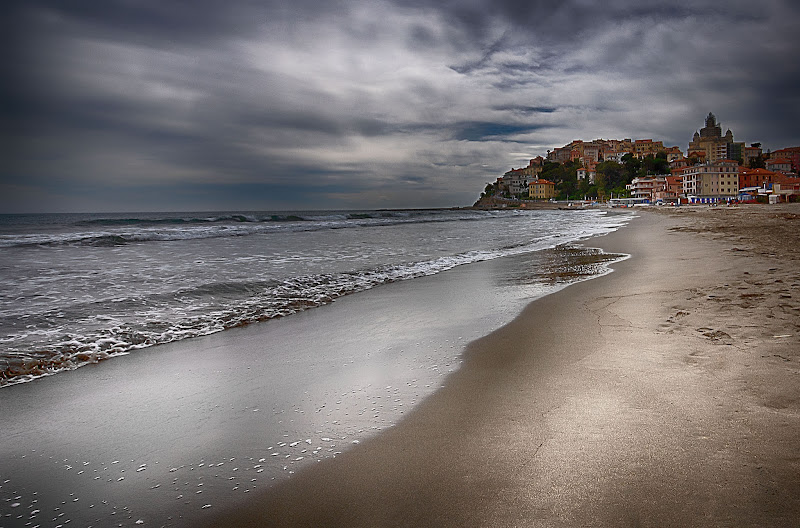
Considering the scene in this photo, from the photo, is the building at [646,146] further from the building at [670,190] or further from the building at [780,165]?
the building at [670,190]

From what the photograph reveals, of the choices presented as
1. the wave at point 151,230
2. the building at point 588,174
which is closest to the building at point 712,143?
the building at point 588,174

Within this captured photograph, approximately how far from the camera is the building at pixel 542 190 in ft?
484

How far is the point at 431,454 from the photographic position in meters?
2.12

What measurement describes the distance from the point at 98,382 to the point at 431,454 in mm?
2925

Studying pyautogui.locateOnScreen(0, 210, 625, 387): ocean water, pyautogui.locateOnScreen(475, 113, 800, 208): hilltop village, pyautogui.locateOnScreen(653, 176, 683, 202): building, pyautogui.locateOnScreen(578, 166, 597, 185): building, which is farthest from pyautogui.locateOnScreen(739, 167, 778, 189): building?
pyautogui.locateOnScreen(0, 210, 625, 387): ocean water

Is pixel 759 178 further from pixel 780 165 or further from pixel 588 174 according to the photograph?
pixel 588 174

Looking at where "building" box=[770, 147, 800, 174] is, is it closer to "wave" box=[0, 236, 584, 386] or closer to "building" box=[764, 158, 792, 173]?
"building" box=[764, 158, 792, 173]

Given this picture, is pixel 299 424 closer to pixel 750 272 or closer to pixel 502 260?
pixel 750 272

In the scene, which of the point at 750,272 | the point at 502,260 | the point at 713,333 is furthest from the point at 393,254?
the point at 713,333

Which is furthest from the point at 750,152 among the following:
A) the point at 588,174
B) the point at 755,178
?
the point at 755,178

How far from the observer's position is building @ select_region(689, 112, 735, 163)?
147 metres

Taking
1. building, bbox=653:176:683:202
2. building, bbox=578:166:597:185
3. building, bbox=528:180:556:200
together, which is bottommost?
building, bbox=653:176:683:202

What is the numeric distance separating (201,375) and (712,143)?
187 meters

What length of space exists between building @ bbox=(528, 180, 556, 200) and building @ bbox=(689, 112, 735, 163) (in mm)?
43884
